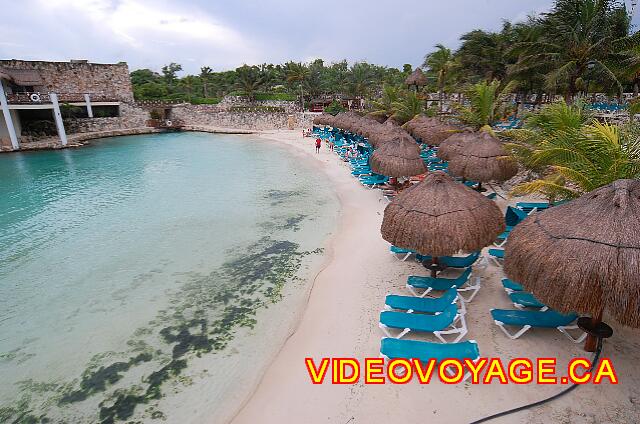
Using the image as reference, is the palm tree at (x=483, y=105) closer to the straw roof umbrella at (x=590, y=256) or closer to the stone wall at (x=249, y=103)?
the straw roof umbrella at (x=590, y=256)

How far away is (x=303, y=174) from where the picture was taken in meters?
17.9

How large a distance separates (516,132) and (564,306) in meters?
5.85

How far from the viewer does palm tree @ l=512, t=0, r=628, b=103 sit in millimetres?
11867

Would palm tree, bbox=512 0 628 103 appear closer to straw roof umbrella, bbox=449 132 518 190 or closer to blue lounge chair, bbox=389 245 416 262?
straw roof umbrella, bbox=449 132 518 190

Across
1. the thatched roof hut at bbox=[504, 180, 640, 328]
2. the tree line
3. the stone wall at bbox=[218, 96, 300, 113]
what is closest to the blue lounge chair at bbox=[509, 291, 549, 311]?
the thatched roof hut at bbox=[504, 180, 640, 328]

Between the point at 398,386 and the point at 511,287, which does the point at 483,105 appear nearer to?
the point at 511,287

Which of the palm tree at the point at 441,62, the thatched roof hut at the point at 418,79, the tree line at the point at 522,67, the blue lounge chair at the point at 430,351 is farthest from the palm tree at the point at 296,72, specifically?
the blue lounge chair at the point at 430,351

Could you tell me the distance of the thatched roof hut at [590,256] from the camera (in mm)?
3723

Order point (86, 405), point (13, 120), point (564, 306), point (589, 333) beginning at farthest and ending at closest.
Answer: point (13, 120), point (86, 405), point (589, 333), point (564, 306)

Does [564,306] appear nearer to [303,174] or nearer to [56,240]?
[56,240]

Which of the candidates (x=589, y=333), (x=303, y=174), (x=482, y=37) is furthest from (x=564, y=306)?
(x=482, y=37)

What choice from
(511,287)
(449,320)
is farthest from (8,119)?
(511,287)

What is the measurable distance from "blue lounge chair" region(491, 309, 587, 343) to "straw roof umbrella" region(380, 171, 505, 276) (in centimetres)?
126

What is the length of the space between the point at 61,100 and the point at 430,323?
126 ft
